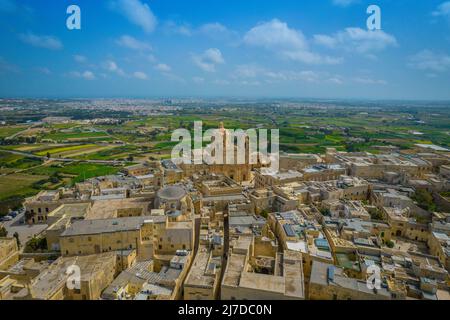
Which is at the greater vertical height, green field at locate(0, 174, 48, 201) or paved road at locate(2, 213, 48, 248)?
green field at locate(0, 174, 48, 201)

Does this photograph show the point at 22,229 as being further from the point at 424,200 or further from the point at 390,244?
the point at 424,200

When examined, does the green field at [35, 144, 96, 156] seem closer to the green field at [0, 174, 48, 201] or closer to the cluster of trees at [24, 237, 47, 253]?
the green field at [0, 174, 48, 201]

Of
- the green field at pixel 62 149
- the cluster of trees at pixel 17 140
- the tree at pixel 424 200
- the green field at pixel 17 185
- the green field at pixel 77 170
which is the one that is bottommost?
the green field at pixel 17 185

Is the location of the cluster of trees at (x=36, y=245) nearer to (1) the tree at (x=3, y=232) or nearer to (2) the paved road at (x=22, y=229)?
(2) the paved road at (x=22, y=229)

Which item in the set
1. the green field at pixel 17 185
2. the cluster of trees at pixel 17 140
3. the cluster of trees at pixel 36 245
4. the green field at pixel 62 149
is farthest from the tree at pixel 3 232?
the cluster of trees at pixel 17 140

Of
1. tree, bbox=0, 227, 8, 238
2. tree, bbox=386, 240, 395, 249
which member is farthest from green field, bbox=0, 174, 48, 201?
tree, bbox=386, 240, 395, 249

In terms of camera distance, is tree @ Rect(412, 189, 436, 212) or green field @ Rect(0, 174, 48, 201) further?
green field @ Rect(0, 174, 48, 201)

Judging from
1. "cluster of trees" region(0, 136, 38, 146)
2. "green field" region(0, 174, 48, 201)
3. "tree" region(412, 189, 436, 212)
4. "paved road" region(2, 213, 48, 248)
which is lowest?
"paved road" region(2, 213, 48, 248)

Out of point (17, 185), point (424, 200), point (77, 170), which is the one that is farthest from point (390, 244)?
point (17, 185)

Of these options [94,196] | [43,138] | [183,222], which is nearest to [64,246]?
[183,222]
